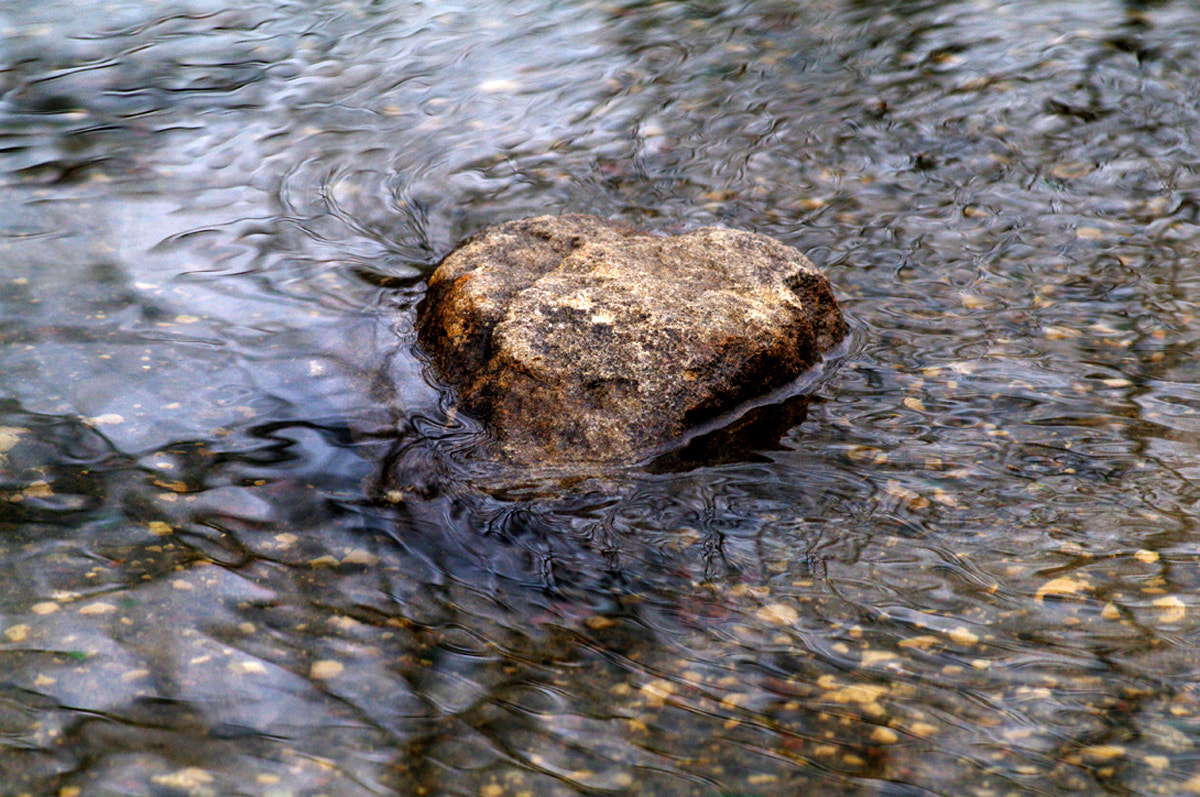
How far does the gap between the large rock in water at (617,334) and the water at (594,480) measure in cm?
15

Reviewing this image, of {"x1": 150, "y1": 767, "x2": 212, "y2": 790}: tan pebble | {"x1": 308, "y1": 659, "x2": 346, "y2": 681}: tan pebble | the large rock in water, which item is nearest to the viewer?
{"x1": 150, "y1": 767, "x2": 212, "y2": 790}: tan pebble

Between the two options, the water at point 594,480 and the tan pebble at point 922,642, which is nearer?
the water at point 594,480

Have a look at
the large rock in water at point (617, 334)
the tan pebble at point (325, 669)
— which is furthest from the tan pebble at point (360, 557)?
the large rock in water at point (617, 334)

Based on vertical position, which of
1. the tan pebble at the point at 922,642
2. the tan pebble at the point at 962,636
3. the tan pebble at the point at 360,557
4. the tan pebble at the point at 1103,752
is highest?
the tan pebble at the point at 360,557

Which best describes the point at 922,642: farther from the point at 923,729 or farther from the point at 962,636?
the point at 923,729

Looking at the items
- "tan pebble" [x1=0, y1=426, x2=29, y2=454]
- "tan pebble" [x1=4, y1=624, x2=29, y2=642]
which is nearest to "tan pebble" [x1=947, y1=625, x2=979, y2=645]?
"tan pebble" [x1=4, y1=624, x2=29, y2=642]

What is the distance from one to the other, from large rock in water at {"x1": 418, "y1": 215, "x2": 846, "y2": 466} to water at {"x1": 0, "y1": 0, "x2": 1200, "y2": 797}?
149 millimetres

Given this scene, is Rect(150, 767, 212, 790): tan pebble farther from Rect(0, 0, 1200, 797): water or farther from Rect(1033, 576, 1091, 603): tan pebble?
Rect(1033, 576, 1091, 603): tan pebble

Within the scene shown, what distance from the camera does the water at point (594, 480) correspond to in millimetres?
2580

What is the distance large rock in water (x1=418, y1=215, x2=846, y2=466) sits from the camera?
139 inches

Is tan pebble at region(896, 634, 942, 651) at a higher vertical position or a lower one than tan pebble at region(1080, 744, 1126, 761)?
higher

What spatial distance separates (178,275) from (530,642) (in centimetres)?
266

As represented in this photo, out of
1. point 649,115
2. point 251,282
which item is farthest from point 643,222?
point 251,282

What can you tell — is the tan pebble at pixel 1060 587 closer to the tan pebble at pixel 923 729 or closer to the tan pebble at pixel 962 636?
the tan pebble at pixel 962 636
